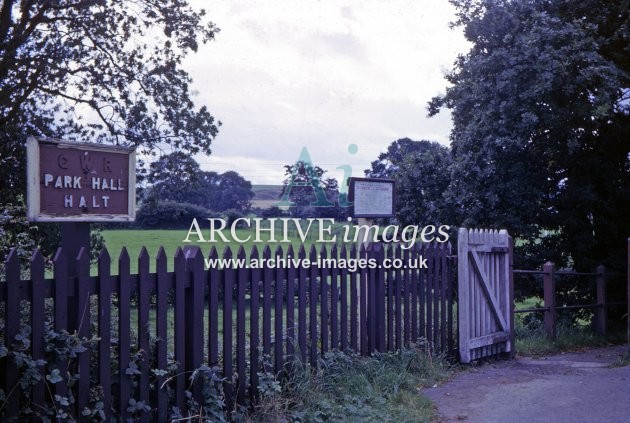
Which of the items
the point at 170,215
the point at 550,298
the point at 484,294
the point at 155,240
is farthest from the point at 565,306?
the point at 155,240

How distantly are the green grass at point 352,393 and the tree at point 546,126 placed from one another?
6068 mm

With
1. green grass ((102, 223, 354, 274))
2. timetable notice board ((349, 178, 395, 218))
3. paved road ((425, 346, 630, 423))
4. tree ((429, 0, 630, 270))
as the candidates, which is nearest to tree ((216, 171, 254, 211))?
green grass ((102, 223, 354, 274))

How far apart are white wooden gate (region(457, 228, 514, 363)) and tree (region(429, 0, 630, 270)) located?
3034 millimetres

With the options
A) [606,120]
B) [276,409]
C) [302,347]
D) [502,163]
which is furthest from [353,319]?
[606,120]

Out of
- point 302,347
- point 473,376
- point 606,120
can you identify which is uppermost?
point 606,120

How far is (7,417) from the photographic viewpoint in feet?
13.2

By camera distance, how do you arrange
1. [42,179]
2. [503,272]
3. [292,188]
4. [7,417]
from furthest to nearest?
[292,188] → [503,272] → [42,179] → [7,417]

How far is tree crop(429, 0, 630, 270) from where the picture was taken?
478 inches

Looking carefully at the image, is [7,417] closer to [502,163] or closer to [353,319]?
[353,319]

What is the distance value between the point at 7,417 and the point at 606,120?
12939mm

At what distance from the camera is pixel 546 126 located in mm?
13141

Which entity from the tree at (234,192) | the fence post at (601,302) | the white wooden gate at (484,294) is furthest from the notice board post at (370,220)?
the tree at (234,192)

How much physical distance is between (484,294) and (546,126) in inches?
210

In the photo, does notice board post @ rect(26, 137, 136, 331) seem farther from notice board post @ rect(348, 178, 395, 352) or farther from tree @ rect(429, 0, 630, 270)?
tree @ rect(429, 0, 630, 270)
